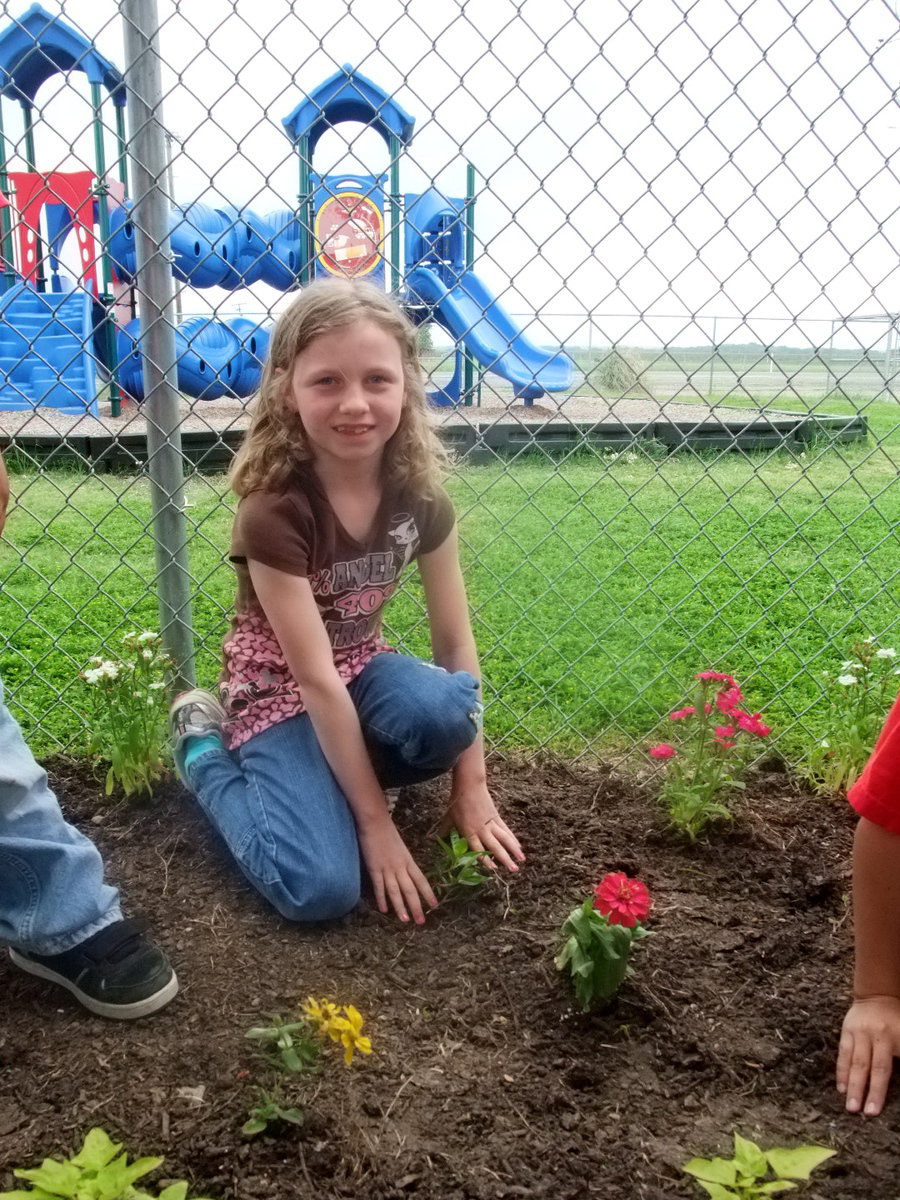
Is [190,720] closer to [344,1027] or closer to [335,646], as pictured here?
[335,646]

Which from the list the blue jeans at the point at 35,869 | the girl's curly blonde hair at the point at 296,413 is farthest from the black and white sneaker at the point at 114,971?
the girl's curly blonde hair at the point at 296,413

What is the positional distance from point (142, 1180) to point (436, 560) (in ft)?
4.10

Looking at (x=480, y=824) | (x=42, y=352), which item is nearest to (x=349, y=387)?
(x=480, y=824)

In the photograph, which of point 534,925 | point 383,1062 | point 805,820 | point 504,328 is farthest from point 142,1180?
point 504,328

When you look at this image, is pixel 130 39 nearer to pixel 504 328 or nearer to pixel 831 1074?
pixel 831 1074

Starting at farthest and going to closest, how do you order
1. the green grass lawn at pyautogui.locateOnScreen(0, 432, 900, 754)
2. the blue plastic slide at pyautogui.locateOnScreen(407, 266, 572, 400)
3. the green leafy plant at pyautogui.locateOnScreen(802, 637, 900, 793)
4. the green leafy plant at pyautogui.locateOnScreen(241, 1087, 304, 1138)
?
the blue plastic slide at pyautogui.locateOnScreen(407, 266, 572, 400), the green grass lawn at pyautogui.locateOnScreen(0, 432, 900, 754), the green leafy plant at pyautogui.locateOnScreen(802, 637, 900, 793), the green leafy plant at pyautogui.locateOnScreen(241, 1087, 304, 1138)

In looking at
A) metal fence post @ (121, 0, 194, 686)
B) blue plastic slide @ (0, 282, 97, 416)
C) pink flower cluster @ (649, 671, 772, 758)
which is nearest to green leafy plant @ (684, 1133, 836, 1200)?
pink flower cluster @ (649, 671, 772, 758)

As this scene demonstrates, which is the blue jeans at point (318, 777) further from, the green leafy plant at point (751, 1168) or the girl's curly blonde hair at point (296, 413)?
the green leafy plant at point (751, 1168)

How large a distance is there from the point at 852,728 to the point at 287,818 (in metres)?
1.28

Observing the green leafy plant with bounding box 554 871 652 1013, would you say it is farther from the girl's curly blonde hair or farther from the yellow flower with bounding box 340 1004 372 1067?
the girl's curly blonde hair

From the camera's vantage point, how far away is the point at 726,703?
2025 mm

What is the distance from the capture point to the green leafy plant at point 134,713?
82.6 inches

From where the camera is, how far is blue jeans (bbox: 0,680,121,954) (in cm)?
154

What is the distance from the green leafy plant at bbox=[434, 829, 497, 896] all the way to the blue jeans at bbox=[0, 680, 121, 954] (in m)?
0.61
